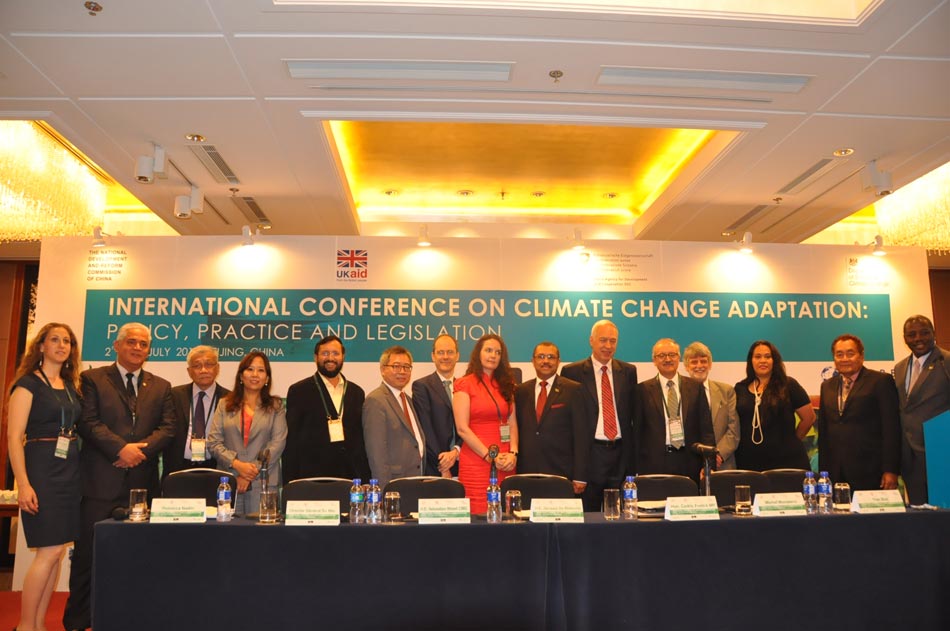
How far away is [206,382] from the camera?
470 cm

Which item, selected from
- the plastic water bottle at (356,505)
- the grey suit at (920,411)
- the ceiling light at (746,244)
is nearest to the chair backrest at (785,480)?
the grey suit at (920,411)

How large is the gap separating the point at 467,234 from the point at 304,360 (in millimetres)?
2316

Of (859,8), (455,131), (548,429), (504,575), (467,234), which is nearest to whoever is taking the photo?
(504,575)

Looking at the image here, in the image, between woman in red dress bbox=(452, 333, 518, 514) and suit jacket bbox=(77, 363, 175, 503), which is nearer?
suit jacket bbox=(77, 363, 175, 503)

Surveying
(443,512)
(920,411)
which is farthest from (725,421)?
(443,512)

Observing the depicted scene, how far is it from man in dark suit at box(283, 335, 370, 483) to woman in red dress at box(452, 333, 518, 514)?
2.04 feet

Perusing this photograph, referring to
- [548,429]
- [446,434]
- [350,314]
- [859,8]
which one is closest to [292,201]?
[350,314]

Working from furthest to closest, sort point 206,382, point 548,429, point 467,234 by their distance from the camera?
1. point 467,234
2. point 206,382
3. point 548,429

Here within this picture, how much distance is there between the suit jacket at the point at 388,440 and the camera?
4.12 meters

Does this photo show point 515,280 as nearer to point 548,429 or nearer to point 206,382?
point 548,429

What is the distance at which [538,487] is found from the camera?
3.30m

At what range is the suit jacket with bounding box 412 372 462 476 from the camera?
441cm

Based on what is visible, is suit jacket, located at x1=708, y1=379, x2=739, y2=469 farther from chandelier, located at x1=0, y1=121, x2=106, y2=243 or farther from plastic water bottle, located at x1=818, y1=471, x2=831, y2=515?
chandelier, located at x1=0, y1=121, x2=106, y2=243

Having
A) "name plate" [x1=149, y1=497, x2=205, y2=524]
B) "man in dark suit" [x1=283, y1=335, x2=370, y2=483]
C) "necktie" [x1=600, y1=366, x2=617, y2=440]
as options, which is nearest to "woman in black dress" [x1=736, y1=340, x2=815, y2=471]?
"necktie" [x1=600, y1=366, x2=617, y2=440]
